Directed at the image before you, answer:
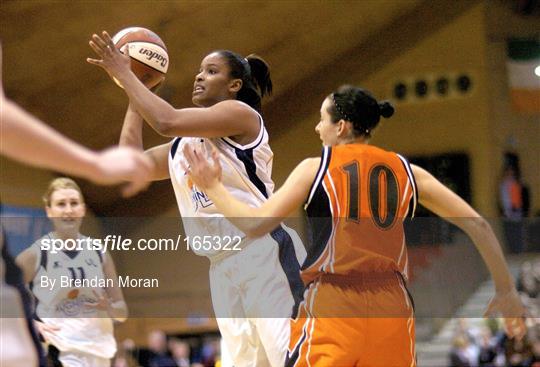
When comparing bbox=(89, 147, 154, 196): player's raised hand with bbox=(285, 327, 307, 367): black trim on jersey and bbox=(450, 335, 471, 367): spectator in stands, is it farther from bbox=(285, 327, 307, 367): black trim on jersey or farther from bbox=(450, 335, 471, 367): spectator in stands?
bbox=(450, 335, 471, 367): spectator in stands

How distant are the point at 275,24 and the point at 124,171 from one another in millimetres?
11926

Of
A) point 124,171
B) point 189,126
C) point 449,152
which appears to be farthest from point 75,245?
point 449,152

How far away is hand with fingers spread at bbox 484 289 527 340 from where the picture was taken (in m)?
3.18

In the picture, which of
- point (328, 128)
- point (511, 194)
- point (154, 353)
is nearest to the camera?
point (328, 128)

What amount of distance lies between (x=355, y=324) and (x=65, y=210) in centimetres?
289

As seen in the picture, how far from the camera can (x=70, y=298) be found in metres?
5.36

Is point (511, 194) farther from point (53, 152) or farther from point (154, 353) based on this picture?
point (53, 152)

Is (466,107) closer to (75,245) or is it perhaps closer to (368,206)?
(75,245)

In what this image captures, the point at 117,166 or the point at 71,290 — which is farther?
the point at 71,290

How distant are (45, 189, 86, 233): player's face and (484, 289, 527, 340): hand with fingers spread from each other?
9.84 ft

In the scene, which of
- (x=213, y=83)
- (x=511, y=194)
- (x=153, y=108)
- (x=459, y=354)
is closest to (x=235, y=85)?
(x=213, y=83)

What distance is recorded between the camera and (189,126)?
3721 mm

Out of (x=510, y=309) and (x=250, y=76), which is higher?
(x=250, y=76)

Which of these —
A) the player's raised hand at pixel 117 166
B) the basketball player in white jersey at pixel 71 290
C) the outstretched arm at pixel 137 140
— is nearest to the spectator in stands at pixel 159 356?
the basketball player in white jersey at pixel 71 290
